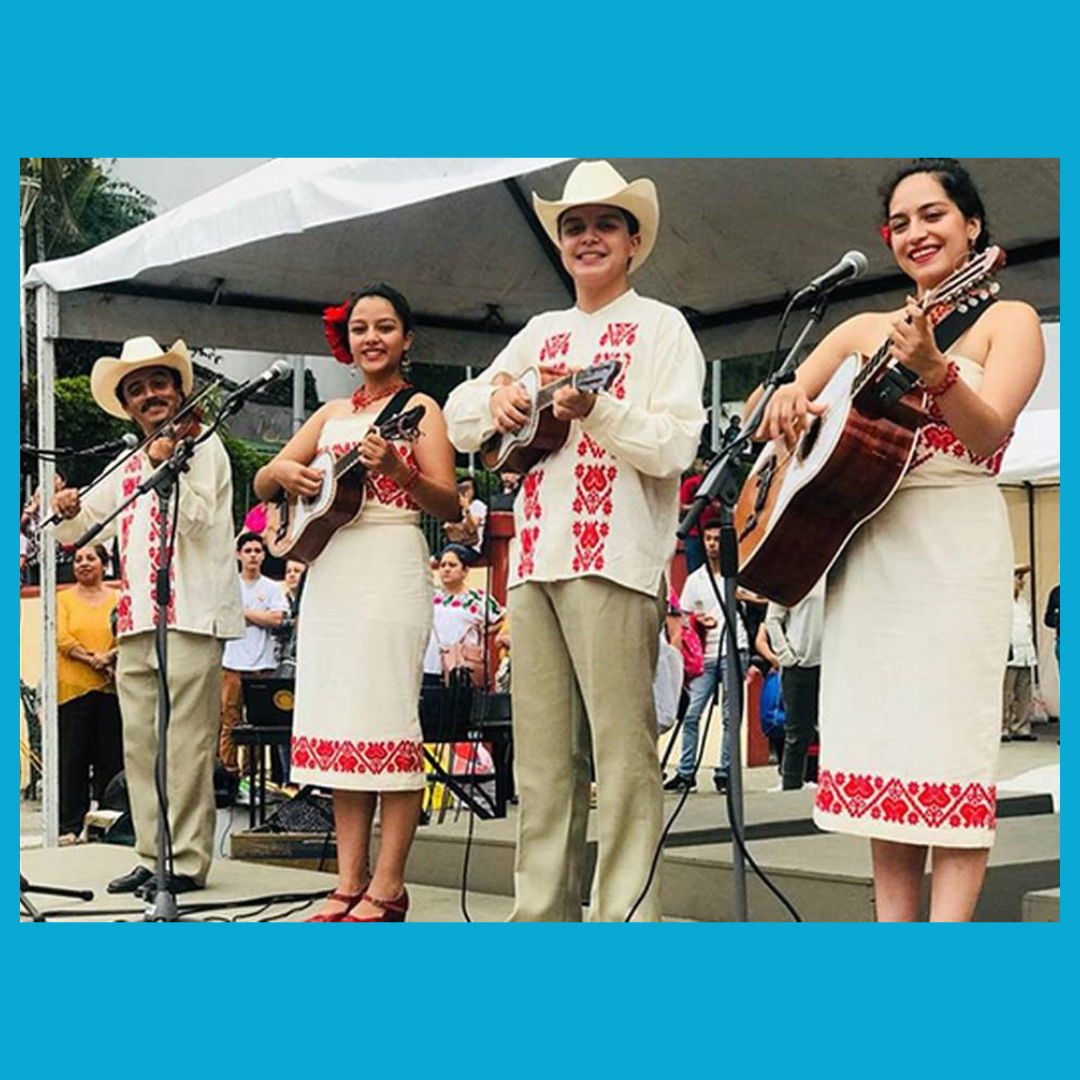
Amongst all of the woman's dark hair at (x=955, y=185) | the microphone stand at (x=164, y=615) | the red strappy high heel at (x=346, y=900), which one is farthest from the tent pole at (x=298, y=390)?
the woman's dark hair at (x=955, y=185)

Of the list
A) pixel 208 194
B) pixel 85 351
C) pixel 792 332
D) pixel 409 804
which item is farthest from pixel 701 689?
pixel 409 804

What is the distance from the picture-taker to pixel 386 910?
4773 millimetres

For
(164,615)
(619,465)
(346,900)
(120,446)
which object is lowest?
(346,900)

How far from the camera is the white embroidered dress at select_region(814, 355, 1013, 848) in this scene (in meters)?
3.40

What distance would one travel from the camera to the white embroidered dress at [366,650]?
15.5 ft

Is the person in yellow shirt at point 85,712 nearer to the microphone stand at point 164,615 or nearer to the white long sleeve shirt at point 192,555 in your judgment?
the white long sleeve shirt at point 192,555

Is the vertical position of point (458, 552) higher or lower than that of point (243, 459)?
lower

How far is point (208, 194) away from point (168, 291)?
2.72ft

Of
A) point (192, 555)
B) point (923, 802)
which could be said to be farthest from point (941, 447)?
point (192, 555)

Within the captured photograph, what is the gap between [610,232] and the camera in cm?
432

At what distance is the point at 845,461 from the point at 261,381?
1956 millimetres

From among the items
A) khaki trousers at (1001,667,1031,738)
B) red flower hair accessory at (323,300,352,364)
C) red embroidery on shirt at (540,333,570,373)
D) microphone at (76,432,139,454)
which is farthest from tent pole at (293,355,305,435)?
khaki trousers at (1001,667,1031,738)

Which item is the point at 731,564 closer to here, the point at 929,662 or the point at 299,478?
the point at 929,662

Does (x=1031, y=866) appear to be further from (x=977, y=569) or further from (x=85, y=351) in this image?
(x=85, y=351)
